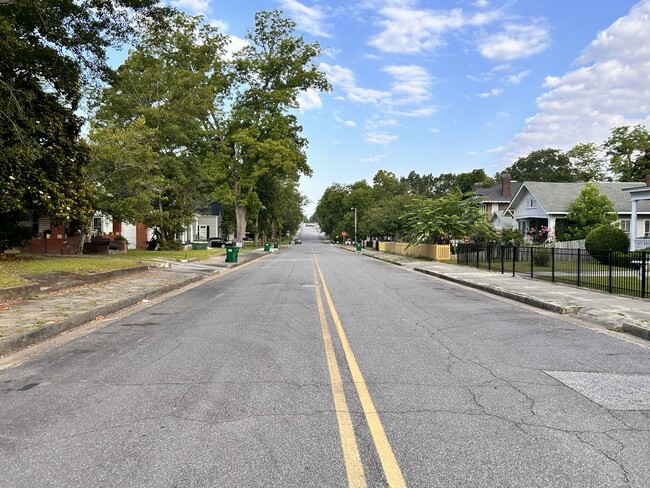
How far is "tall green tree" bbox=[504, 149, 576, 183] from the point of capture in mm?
92875

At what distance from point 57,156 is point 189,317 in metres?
10.1

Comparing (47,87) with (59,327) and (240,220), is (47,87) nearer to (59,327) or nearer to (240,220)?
(59,327)

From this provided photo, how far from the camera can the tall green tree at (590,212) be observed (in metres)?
39.9

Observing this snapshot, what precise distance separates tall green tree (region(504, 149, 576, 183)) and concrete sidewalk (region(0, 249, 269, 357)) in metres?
89.5

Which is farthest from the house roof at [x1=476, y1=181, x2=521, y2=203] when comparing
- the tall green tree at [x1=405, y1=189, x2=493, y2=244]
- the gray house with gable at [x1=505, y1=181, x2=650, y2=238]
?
the tall green tree at [x1=405, y1=189, x2=493, y2=244]

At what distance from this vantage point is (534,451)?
147 inches

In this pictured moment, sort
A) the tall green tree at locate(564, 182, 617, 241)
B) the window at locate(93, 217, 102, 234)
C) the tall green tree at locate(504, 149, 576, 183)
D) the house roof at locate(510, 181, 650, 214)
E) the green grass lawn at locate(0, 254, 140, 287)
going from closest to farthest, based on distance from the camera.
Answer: the green grass lawn at locate(0, 254, 140, 287) → the window at locate(93, 217, 102, 234) → the tall green tree at locate(564, 182, 617, 241) → the house roof at locate(510, 181, 650, 214) → the tall green tree at locate(504, 149, 576, 183)

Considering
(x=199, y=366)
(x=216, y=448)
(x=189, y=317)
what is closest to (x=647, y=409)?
(x=216, y=448)

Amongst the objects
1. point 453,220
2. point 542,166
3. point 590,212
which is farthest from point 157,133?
point 542,166

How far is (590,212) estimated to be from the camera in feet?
132

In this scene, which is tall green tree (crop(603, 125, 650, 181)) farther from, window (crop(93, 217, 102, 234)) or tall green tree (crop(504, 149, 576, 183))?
window (crop(93, 217, 102, 234))

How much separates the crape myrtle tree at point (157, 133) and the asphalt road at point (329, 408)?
12.8 m

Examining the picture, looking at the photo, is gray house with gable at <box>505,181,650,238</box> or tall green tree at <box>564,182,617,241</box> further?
gray house with gable at <box>505,181,650,238</box>

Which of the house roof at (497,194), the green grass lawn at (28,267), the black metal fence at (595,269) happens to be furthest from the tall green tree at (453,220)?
the house roof at (497,194)
